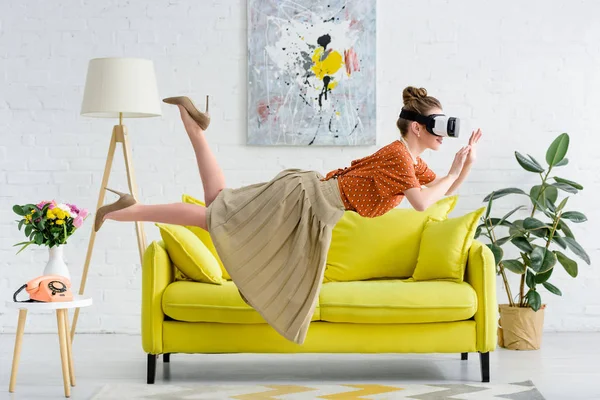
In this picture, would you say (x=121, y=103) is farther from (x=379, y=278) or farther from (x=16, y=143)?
(x=379, y=278)

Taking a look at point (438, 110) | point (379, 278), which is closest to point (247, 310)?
point (379, 278)

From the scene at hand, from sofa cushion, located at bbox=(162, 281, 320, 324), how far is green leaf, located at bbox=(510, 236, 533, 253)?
1.48 meters

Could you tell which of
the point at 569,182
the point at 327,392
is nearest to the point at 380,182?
the point at 327,392

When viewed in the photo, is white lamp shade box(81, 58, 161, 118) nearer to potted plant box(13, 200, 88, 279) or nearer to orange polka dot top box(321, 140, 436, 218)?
potted plant box(13, 200, 88, 279)

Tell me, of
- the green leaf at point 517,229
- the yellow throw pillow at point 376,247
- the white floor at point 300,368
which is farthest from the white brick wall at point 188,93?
the yellow throw pillow at point 376,247

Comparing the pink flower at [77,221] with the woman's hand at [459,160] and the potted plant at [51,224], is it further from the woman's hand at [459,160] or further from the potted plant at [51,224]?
the woman's hand at [459,160]

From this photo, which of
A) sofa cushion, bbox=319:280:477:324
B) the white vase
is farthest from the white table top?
sofa cushion, bbox=319:280:477:324

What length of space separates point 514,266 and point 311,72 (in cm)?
173

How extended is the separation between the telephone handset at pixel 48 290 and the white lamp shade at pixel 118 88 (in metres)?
1.09

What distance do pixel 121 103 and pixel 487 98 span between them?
2339 millimetres

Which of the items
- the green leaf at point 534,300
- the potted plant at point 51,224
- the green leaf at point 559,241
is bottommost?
the green leaf at point 534,300

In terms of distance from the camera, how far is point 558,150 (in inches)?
183

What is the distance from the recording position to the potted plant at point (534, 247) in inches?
177

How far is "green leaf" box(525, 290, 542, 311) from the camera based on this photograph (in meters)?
4.46
